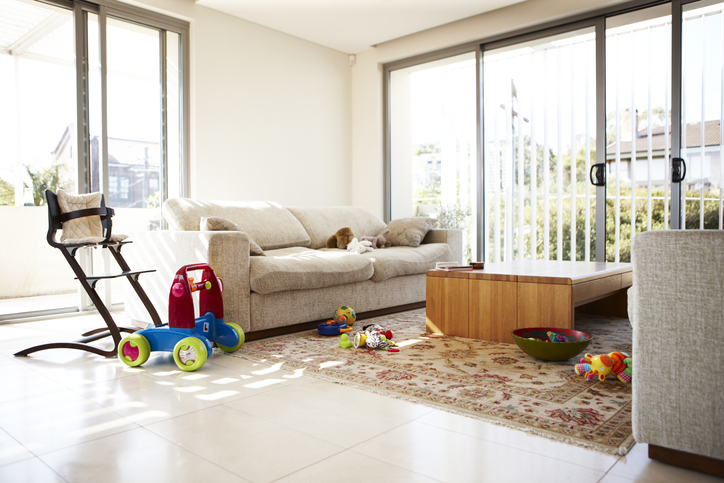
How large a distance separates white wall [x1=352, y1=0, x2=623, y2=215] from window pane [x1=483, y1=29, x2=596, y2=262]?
0.33m

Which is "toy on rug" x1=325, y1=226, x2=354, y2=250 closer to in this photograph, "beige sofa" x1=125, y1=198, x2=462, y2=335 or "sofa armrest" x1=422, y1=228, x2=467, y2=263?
"beige sofa" x1=125, y1=198, x2=462, y2=335

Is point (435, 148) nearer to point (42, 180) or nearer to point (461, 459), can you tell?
point (42, 180)

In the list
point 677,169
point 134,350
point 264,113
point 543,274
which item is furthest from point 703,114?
point 134,350

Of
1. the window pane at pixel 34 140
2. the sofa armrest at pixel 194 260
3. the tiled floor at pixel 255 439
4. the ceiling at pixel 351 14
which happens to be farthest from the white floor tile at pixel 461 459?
the ceiling at pixel 351 14

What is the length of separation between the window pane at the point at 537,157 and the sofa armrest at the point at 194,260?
309 cm

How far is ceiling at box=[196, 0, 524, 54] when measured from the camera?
15.3 ft

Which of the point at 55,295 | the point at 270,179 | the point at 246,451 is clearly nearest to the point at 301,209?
the point at 270,179

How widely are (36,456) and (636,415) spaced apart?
1700 millimetres

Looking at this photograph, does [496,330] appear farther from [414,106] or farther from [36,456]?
[414,106]

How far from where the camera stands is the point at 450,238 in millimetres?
4676

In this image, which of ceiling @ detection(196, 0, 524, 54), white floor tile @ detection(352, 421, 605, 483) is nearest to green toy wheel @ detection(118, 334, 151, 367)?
white floor tile @ detection(352, 421, 605, 483)

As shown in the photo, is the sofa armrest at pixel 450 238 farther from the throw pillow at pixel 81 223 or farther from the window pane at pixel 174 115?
the throw pillow at pixel 81 223

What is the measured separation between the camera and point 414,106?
248 inches

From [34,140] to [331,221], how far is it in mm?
2421
